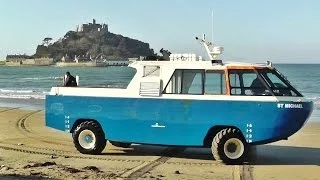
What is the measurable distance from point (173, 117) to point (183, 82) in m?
0.76

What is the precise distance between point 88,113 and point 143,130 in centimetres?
139

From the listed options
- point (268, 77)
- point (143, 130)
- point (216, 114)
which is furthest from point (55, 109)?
point (268, 77)

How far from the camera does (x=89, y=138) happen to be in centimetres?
1238

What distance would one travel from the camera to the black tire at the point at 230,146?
438 inches

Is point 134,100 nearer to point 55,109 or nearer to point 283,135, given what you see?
point 55,109

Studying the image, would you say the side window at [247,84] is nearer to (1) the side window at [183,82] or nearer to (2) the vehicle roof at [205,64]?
(2) the vehicle roof at [205,64]

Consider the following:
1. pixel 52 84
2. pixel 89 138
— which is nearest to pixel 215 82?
pixel 89 138

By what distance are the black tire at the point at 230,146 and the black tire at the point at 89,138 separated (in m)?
2.65

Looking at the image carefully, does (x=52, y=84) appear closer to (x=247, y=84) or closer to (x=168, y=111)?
(x=168, y=111)

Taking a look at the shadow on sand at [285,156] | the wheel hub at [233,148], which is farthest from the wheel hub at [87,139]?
the shadow on sand at [285,156]

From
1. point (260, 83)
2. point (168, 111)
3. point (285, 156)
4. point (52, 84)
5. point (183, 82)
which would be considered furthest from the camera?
point (52, 84)

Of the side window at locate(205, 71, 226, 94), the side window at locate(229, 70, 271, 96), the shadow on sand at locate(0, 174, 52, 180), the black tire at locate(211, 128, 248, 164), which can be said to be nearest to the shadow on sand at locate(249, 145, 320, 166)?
the black tire at locate(211, 128, 248, 164)

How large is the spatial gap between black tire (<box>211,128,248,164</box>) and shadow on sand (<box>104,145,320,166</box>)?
470 millimetres

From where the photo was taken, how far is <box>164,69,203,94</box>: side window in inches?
452
